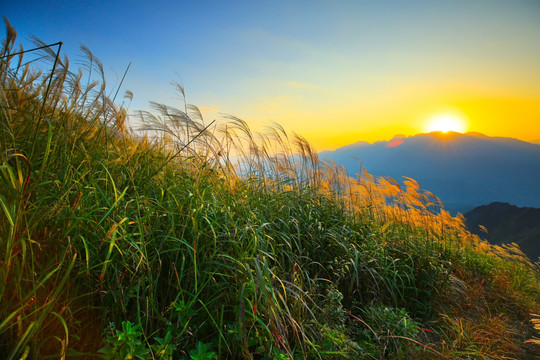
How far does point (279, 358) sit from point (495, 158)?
232611mm

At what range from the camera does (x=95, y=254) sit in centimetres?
155

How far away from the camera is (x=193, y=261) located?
5.54 ft

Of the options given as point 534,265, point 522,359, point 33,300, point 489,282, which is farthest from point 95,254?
point 534,265

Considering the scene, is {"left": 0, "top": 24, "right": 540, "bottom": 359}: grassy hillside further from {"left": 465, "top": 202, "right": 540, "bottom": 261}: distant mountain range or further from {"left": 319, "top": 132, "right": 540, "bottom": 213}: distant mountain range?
{"left": 319, "top": 132, "right": 540, "bottom": 213}: distant mountain range

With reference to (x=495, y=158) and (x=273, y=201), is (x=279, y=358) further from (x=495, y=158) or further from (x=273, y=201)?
(x=495, y=158)

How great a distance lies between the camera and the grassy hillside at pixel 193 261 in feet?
4.48

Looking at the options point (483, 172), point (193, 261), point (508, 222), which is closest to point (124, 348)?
point (193, 261)

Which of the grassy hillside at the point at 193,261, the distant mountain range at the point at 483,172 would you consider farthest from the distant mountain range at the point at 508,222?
the distant mountain range at the point at 483,172

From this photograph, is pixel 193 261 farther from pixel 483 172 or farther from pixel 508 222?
pixel 483 172

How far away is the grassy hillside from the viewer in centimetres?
137

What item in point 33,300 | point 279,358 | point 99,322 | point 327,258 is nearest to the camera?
point 33,300

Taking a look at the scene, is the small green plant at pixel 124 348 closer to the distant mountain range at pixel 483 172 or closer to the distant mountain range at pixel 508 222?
the distant mountain range at pixel 508 222

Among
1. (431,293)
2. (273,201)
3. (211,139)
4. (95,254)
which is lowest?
(431,293)

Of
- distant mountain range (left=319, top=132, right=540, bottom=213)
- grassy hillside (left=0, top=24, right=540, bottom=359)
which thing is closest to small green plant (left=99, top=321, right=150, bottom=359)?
grassy hillside (left=0, top=24, right=540, bottom=359)
